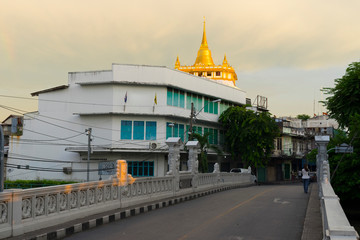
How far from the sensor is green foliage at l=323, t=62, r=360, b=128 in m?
24.2

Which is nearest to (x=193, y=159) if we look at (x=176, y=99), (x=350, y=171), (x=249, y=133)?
(x=350, y=171)

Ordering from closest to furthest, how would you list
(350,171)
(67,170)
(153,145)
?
(350,171) → (153,145) → (67,170)

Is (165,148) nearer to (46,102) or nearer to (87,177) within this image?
(87,177)

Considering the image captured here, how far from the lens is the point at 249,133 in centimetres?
4097

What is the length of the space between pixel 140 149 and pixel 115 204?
21.1m

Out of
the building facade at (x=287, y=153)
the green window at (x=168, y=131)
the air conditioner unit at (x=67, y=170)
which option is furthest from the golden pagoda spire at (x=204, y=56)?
the air conditioner unit at (x=67, y=170)

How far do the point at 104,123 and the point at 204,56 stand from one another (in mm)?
41626

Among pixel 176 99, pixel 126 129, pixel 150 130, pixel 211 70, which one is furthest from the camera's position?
pixel 211 70

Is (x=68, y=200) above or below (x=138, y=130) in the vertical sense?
below

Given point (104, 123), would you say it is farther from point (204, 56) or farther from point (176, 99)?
point (204, 56)

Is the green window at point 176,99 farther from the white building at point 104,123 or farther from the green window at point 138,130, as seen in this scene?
the green window at point 138,130

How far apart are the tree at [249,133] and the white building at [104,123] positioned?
17.0ft

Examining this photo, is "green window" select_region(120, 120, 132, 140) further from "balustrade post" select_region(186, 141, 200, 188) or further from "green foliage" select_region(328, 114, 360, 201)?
"green foliage" select_region(328, 114, 360, 201)

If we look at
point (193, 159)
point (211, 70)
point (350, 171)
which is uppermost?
point (211, 70)
